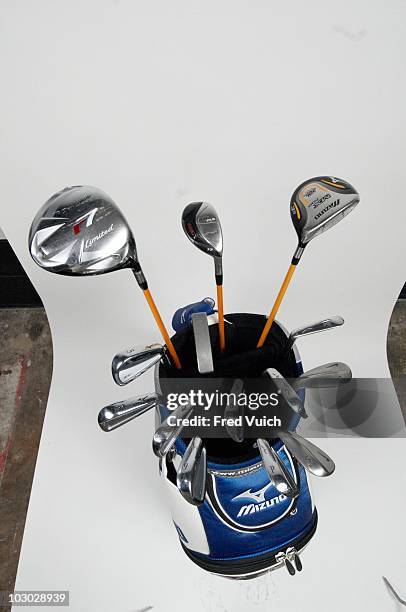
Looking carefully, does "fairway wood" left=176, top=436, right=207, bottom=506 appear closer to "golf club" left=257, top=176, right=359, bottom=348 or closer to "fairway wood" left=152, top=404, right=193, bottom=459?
"fairway wood" left=152, top=404, right=193, bottom=459

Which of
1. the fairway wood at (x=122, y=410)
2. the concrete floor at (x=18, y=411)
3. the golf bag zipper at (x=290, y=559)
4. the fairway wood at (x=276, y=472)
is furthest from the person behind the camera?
the concrete floor at (x=18, y=411)

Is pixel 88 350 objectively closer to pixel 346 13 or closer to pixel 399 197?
pixel 399 197

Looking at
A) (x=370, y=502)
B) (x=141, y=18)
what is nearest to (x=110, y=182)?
(x=141, y=18)

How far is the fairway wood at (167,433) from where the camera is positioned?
3.06 feet

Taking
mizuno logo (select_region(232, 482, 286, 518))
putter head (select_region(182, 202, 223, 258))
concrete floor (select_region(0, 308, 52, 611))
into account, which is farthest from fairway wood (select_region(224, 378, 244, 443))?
concrete floor (select_region(0, 308, 52, 611))

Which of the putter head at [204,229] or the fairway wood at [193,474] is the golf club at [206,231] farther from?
the fairway wood at [193,474]

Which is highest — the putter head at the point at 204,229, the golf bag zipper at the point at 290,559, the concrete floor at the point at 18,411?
the putter head at the point at 204,229

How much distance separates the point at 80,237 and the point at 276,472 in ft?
1.38

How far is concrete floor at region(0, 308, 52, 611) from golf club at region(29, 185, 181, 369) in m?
0.80

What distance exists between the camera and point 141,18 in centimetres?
154

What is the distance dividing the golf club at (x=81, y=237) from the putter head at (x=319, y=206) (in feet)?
0.86

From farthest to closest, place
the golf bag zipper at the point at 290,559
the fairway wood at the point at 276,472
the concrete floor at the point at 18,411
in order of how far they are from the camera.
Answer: the concrete floor at the point at 18,411 < the golf bag zipper at the point at 290,559 < the fairway wood at the point at 276,472

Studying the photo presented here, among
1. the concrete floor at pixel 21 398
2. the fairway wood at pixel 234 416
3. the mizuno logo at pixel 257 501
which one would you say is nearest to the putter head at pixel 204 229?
the fairway wood at pixel 234 416

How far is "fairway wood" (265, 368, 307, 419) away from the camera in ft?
3.08
